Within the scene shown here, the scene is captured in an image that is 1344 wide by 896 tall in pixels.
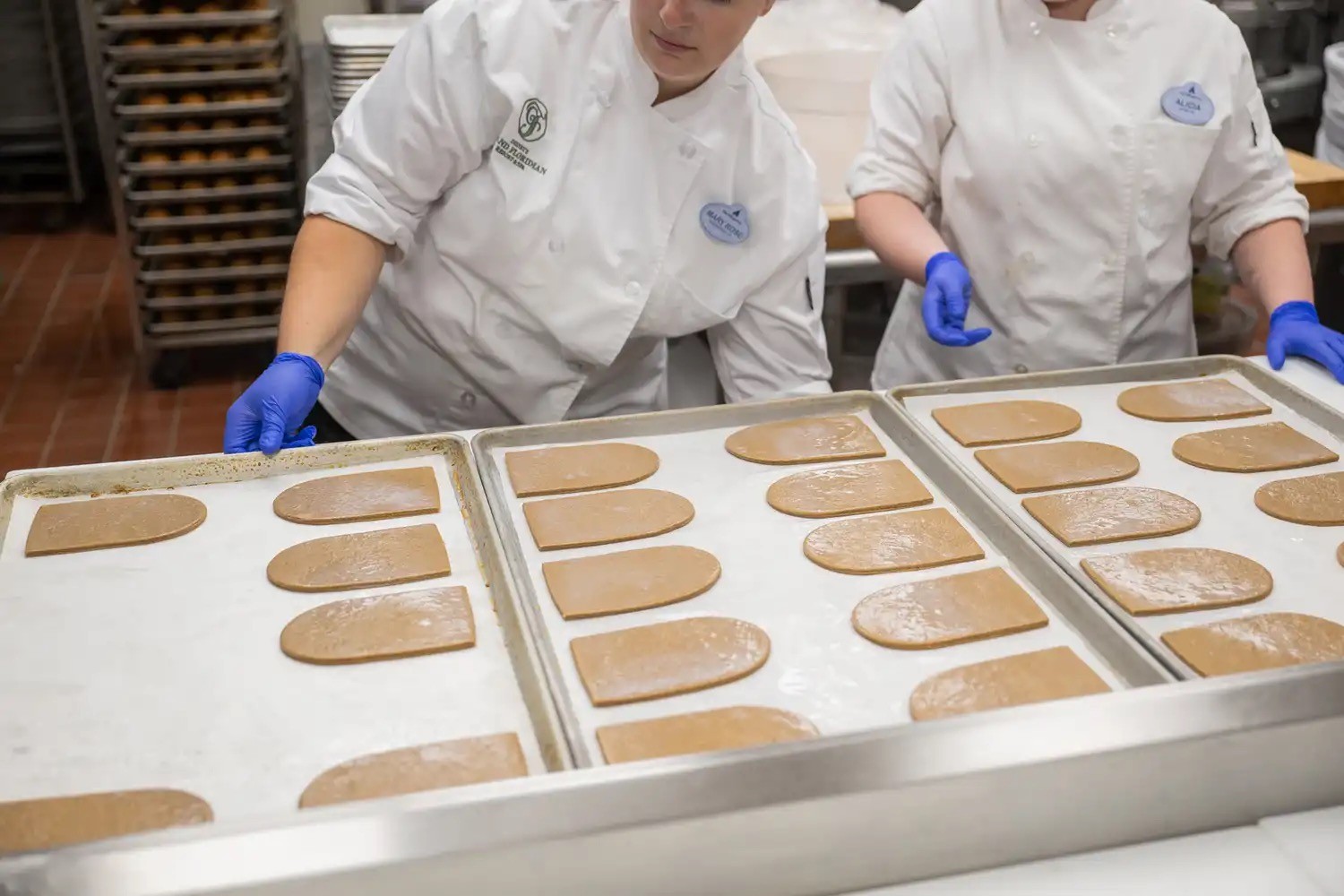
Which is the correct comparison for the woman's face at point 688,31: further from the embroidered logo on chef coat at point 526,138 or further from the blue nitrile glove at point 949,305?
the blue nitrile glove at point 949,305

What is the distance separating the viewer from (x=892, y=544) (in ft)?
4.37

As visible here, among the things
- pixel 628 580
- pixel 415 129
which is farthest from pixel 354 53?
pixel 628 580

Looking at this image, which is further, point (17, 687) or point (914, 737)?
point (17, 687)

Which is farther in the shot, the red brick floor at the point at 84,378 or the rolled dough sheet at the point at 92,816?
the red brick floor at the point at 84,378

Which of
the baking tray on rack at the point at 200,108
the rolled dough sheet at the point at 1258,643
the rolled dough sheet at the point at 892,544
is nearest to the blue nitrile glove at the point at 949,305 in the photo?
the rolled dough sheet at the point at 892,544

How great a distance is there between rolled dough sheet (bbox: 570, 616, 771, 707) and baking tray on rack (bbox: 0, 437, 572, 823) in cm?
6

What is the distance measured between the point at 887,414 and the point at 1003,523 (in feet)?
1.00

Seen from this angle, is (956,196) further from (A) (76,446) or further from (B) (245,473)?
(A) (76,446)

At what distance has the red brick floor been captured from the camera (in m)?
3.69

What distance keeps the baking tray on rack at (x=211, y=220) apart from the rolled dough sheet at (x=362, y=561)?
2.87 metres

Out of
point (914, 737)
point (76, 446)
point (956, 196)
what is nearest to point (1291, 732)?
point (914, 737)

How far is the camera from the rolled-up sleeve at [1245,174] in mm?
1937

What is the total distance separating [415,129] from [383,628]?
2.40 ft

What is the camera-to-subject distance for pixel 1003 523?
134cm
